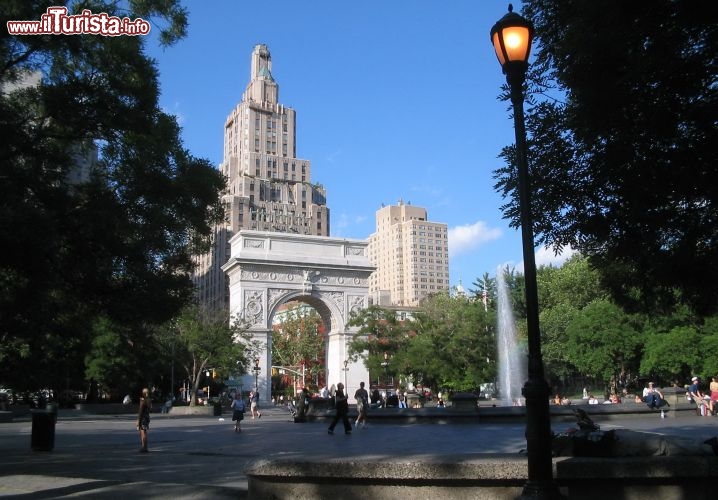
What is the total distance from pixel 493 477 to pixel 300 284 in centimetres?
4493

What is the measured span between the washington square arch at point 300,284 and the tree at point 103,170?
33801 mm

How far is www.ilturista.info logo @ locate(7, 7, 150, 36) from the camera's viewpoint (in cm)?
Result: 1184

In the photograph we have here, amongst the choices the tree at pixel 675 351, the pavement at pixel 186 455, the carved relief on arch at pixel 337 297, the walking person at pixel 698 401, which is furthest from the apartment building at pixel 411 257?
the pavement at pixel 186 455

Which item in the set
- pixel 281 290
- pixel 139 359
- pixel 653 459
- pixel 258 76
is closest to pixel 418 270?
pixel 258 76

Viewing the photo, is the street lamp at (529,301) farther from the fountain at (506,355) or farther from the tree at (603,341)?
the tree at (603,341)

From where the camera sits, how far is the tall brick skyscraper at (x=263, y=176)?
110m

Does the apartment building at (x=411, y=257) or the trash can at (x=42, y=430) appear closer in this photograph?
the trash can at (x=42, y=430)

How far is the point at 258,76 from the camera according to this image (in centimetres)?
12519

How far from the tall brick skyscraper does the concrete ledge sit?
102 metres

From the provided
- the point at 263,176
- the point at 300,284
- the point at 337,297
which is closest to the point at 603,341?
the point at 337,297

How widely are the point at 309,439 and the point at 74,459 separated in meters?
5.78

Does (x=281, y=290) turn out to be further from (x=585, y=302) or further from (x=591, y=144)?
(x=591, y=144)

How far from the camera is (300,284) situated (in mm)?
50188

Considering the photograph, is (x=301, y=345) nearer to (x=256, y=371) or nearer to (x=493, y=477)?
(x=256, y=371)
